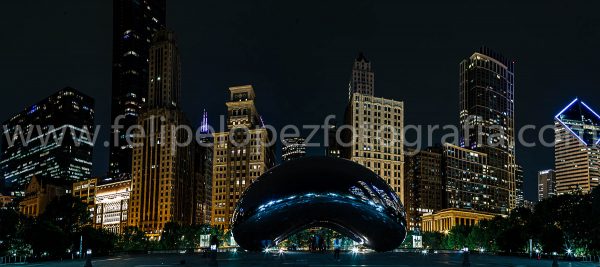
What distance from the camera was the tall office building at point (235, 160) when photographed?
16425cm

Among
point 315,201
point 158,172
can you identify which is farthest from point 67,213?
point 158,172

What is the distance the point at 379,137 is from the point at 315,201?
133 metres

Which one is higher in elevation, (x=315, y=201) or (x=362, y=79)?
(x=362, y=79)

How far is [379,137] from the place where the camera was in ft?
509

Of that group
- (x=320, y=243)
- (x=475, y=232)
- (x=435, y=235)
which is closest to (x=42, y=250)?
(x=320, y=243)

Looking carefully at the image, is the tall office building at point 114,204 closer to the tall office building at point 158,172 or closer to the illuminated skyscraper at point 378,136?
the tall office building at point 158,172

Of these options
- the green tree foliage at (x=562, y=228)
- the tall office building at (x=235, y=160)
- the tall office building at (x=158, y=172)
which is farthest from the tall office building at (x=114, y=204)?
the green tree foliage at (x=562, y=228)

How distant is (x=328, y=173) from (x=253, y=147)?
473 ft

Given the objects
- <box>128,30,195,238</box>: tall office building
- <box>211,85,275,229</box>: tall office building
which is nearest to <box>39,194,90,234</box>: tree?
<box>211,85,275,229</box>: tall office building

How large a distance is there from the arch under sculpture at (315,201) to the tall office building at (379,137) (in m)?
126

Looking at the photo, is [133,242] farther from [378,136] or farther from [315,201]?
[315,201]

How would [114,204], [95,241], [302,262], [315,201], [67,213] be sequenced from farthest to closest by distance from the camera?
[114,204]
[67,213]
[95,241]
[302,262]
[315,201]

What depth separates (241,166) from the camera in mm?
166250

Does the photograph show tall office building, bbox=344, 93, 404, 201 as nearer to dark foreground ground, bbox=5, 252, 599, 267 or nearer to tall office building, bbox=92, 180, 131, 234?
tall office building, bbox=92, 180, 131, 234
